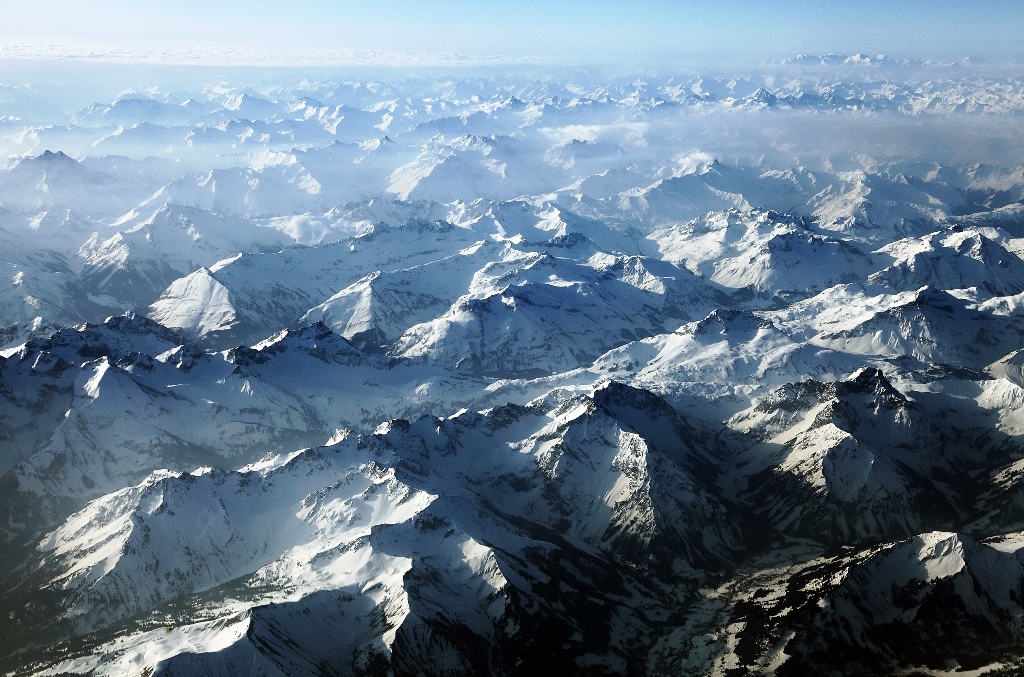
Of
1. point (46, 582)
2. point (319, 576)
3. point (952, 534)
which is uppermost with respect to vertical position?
point (952, 534)

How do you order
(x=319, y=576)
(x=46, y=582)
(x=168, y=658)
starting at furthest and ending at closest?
(x=46, y=582)
(x=319, y=576)
(x=168, y=658)

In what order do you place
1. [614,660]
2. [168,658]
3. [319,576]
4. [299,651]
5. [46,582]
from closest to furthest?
[168,658], [299,651], [614,660], [319,576], [46,582]

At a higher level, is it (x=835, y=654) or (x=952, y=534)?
(x=952, y=534)

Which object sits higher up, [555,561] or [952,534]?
[952,534]

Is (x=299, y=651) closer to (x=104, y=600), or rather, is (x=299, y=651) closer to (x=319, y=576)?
(x=319, y=576)

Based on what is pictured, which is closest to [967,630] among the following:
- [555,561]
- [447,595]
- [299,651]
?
[555,561]

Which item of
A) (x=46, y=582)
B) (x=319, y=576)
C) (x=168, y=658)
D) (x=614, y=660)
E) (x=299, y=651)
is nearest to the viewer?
(x=168, y=658)

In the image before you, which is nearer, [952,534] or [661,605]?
[952,534]

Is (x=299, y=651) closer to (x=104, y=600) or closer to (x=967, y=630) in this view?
(x=104, y=600)

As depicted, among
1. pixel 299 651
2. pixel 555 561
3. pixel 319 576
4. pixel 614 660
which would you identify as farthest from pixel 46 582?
pixel 614 660
